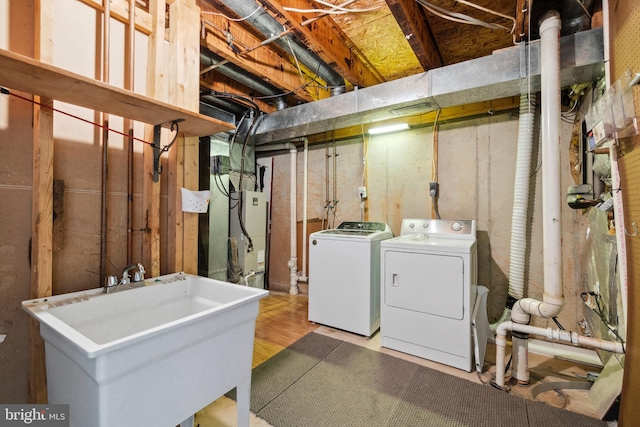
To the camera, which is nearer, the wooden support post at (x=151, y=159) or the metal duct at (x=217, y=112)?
the wooden support post at (x=151, y=159)

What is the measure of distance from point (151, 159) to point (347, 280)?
195 centimetres

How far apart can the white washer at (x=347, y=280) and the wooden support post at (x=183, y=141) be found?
1.37m

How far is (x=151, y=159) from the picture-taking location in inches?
61.9

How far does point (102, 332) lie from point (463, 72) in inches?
109

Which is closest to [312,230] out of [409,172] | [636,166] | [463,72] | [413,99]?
[409,172]

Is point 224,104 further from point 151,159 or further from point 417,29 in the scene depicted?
point 417,29

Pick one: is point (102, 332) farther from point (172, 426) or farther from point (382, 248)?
point (382, 248)

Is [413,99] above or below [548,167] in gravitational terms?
above

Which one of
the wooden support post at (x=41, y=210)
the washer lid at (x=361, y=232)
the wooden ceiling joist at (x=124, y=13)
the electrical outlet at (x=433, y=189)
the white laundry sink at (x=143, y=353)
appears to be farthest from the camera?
the electrical outlet at (x=433, y=189)

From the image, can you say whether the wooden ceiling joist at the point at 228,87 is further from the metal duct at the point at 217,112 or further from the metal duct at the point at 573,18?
the metal duct at the point at 573,18

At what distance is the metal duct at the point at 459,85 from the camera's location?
5.77 ft

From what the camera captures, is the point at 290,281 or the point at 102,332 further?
the point at 290,281

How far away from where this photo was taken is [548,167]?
179 centimetres

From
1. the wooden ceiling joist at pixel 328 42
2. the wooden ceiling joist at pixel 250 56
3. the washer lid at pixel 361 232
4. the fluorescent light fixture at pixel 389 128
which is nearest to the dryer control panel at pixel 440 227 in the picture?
the washer lid at pixel 361 232
